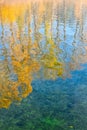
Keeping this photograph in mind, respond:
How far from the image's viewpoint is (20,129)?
10508 millimetres

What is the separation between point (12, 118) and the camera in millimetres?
11367

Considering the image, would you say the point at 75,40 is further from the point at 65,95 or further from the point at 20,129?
the point at 20,129

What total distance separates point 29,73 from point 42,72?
2.72 ft

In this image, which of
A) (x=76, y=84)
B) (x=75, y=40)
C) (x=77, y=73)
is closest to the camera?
(x=76, y=84)

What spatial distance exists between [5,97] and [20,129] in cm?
300

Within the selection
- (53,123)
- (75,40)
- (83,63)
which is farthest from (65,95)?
(75,40)

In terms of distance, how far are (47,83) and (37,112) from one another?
134 inches

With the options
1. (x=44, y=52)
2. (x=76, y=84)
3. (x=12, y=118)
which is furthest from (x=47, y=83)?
(x=44, y=52)

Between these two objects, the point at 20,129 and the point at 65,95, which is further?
the point at 65,95

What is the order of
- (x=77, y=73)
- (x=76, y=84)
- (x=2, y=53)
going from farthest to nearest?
(x=2, y=53)
(x=77, y=73)
(x=76, y=84)

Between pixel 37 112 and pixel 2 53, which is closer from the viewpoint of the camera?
pixel 37 112

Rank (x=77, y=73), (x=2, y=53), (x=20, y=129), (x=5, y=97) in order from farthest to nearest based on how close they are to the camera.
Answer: (x=2, y=53)
(x=77, y=73)
(x=5, y=97)
(x=20, y=129)

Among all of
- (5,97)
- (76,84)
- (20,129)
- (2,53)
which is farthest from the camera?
(2,53)

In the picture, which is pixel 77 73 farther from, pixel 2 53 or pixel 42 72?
pixel 2 53
